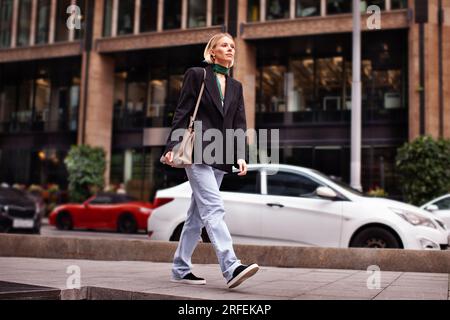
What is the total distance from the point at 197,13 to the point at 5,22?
460 inches

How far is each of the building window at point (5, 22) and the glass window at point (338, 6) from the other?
17.1m

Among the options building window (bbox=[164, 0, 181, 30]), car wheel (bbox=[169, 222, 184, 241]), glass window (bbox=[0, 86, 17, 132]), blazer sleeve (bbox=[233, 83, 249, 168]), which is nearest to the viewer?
blazer sleeve (bbox=[233, 83, 249, 168])

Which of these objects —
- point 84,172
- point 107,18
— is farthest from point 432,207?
point 107,18

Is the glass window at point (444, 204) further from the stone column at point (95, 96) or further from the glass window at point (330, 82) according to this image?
the stone column at point (95, 96)

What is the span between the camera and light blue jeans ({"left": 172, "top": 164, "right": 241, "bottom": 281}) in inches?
165

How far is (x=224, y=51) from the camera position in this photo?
4434 millimetres

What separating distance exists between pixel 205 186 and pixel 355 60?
10.1 m

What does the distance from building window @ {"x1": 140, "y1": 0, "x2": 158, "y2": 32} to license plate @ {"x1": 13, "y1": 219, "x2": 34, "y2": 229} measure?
15.2 meters

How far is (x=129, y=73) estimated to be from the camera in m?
29.1

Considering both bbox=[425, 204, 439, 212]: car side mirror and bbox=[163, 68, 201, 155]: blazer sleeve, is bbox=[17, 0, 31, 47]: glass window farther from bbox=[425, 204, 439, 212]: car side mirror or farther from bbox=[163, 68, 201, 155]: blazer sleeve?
bbox=[163, 68, 201, 155]: blazer sleeve

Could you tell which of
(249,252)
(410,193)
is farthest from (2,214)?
(410,193)

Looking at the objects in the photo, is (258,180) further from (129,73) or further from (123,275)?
(129,73)

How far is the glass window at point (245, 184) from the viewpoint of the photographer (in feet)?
26.8

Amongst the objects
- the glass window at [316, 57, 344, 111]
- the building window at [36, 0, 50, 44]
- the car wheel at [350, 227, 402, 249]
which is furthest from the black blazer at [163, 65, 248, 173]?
the building window at [36, 0, 50, 44]
